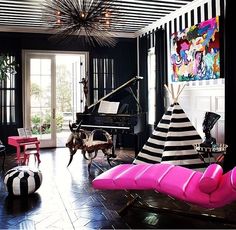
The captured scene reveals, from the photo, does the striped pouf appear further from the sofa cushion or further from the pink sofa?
the sofa cushion

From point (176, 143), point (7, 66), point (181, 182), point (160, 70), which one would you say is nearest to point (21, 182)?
point (181, 182)

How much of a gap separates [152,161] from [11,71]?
3994 millimetres

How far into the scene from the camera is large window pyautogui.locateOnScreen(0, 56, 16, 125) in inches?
304

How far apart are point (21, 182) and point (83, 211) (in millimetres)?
1037

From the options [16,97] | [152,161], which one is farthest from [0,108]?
[152,161]

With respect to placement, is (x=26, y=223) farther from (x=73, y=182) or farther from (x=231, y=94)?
(x=231, y=94)

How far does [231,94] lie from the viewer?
15.9 feet

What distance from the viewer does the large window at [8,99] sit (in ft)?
25.3

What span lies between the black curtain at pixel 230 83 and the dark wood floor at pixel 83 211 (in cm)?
123

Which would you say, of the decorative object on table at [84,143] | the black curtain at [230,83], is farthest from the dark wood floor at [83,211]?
the black curtain at [230,83]

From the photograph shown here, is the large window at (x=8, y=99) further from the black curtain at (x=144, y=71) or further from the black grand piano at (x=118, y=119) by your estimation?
the black curtain at (x=144, y=71)

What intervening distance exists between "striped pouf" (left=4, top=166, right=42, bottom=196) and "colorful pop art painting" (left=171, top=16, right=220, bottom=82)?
10.8 feet

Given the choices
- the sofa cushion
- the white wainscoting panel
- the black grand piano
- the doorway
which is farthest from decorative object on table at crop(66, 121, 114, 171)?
the sofa cushion

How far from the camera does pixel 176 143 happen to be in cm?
514
